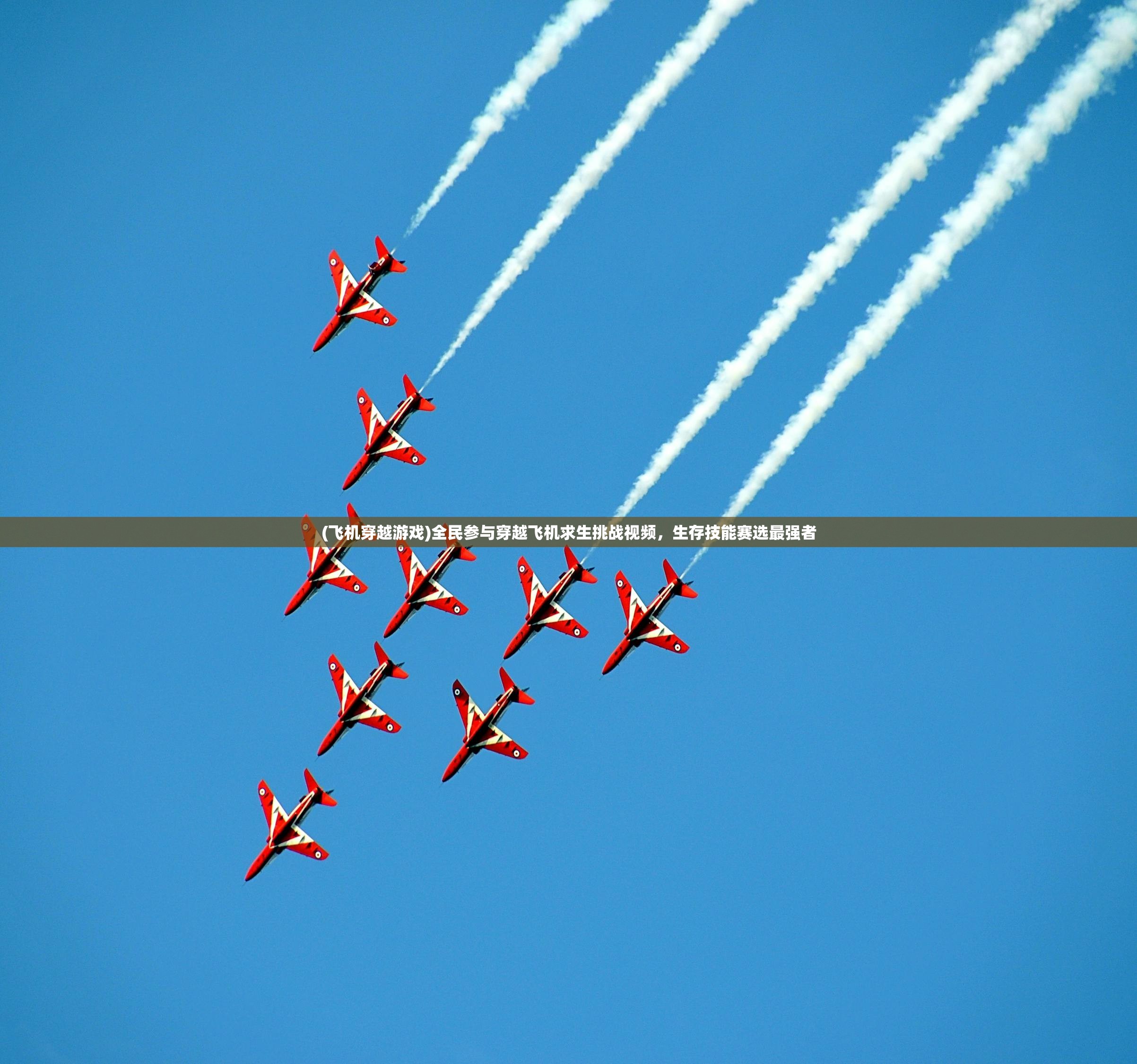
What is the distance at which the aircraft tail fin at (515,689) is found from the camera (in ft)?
208

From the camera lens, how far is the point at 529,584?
6412 centimetres

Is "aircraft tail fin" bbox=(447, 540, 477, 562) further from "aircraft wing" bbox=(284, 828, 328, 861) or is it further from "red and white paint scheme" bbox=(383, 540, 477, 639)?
"aircraft wing" bbox=(284, 828, 328, 861)

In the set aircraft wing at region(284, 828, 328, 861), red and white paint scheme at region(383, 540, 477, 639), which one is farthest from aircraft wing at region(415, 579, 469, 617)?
aircraft wing at region(284, 828, 328, 861)

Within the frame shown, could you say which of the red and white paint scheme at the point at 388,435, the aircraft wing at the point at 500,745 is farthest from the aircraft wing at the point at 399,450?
the aircraft wing at the point at 500,745

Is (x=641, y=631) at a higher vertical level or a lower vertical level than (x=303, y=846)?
higher

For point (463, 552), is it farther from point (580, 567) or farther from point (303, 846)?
point (303, 846)

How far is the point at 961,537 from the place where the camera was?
6231cm

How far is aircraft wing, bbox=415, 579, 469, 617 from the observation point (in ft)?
212

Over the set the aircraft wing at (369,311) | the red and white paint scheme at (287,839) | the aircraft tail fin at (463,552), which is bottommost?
the red and white paint scheme at (287,839)

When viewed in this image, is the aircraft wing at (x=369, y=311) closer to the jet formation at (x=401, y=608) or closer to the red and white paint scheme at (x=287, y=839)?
the jet formation at (x=401, y=608)

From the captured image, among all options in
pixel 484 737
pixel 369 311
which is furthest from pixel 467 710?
pixel 369 311

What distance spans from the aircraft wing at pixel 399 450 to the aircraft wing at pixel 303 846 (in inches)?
560

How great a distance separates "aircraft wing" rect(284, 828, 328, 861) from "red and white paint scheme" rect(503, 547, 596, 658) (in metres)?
10.5

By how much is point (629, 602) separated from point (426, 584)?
755 cm
